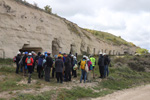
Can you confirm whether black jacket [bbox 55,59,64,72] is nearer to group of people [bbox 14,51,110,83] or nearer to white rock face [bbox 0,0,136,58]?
group of people [bbox 14,51,110,83]

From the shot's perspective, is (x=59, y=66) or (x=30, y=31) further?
(x=30, y=31)

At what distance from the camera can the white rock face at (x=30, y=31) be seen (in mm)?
11883

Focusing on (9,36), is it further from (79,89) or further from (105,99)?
(105,99)

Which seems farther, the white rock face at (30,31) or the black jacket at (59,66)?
the white rock face at (30,31)

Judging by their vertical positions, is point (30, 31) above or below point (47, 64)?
above

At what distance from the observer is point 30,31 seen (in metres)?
13.8

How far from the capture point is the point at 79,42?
75.2ft

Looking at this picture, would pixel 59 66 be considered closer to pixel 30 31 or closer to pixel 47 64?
pixel 47 64

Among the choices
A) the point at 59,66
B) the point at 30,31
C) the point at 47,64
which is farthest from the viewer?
the point at 30,31

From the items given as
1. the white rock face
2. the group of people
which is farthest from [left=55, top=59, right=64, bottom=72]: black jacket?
the white rock face

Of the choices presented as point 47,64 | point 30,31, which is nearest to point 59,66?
point 47,64

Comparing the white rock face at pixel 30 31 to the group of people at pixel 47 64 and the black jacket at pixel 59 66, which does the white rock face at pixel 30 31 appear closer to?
the group of people at pixel 47 64

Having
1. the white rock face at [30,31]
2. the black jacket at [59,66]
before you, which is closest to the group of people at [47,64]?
the black jacket at [59,66]

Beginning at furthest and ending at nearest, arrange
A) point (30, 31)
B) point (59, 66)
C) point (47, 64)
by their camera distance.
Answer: point (30, 31)
point (47, 64)
point (59, 66)
